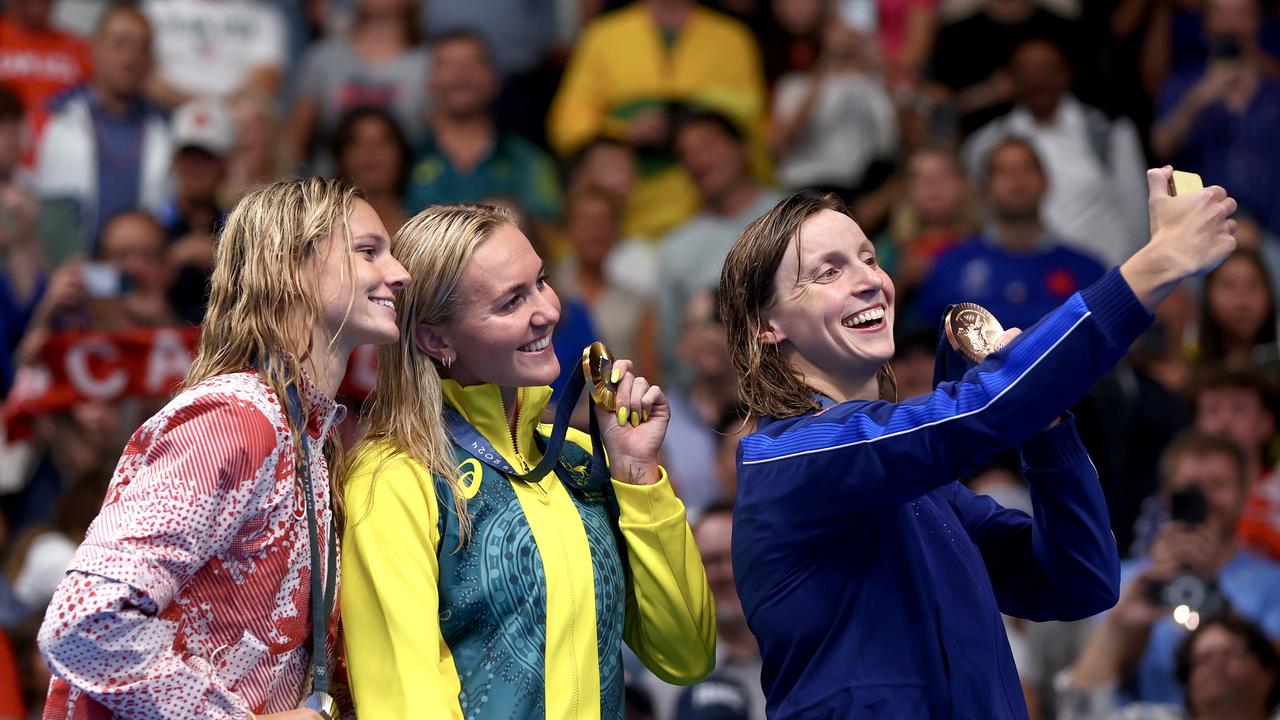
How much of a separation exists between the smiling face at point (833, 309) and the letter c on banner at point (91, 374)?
14.2ft

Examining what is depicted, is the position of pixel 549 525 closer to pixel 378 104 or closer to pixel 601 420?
pixel 601 420

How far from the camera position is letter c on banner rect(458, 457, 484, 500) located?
3518mm

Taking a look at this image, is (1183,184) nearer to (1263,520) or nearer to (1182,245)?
(1182,245)

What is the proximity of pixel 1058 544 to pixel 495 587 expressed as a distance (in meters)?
1.11

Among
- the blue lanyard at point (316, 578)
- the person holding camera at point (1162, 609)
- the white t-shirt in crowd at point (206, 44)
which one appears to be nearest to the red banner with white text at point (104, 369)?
the white t-shirt in crowd at point (206, 44)

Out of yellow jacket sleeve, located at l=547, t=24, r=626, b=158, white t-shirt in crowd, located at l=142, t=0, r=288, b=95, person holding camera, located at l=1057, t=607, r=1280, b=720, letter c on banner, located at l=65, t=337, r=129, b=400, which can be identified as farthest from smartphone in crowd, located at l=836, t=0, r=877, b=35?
person holding camera, located at l=1057, t=607, r=1280, b=720

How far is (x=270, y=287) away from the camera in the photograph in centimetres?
339

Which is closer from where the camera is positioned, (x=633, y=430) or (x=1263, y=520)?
(x=633, y=430)

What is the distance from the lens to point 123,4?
28.6 ft

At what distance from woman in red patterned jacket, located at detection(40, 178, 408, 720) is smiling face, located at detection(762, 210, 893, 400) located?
79cm

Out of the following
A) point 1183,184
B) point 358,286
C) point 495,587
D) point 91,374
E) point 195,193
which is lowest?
point 91,374

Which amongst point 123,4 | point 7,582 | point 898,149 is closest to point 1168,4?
point 898,149

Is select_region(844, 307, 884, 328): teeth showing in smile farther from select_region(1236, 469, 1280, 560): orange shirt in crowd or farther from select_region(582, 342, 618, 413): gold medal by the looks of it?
select_region(1236, 469, 1280, 560): orange shirt in crowd

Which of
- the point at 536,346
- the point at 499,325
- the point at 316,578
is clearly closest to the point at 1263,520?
the point at 536,346
